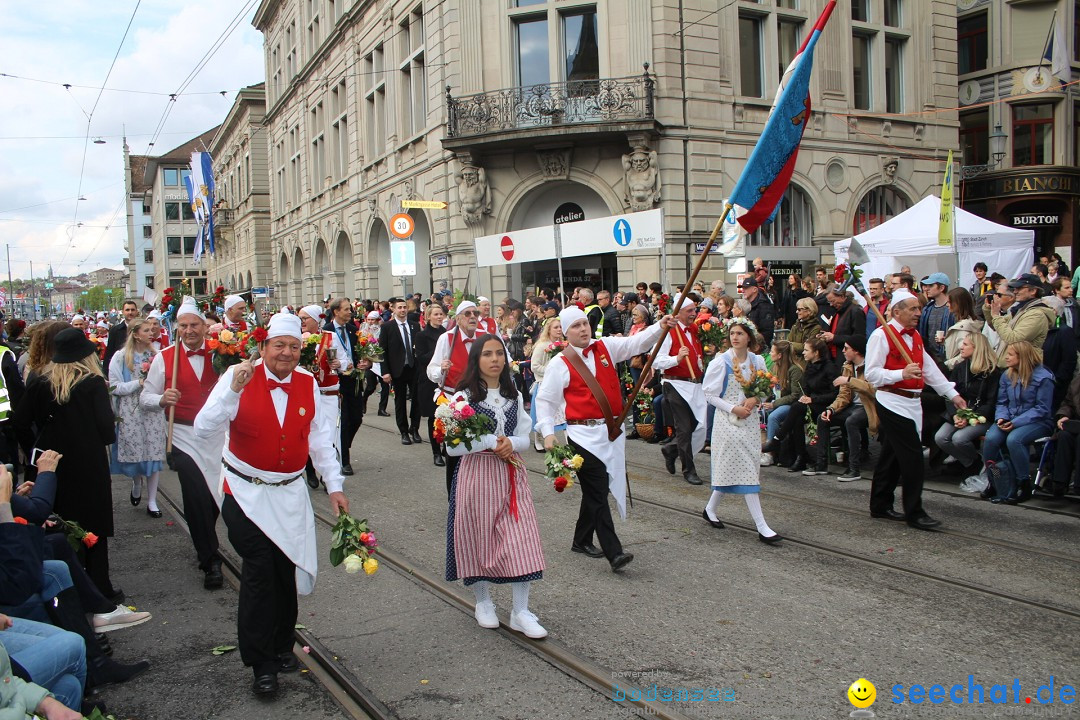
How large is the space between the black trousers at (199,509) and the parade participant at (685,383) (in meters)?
5.11

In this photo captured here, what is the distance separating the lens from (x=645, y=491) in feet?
30.7

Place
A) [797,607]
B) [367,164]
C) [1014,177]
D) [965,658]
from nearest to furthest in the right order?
1. [965,658]
2. [797,607]
3. [1014,177]
4. [367,164]

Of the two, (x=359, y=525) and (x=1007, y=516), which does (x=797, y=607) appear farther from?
(x=1007, y=516)

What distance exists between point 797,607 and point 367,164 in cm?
2848

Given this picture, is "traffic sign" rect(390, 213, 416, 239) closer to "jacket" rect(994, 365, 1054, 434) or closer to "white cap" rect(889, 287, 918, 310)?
"white cap" rect(889, 287, 918, 310)

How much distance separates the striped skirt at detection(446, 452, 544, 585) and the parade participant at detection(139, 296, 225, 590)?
84.6 inches

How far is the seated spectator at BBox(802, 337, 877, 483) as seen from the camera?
387 inches

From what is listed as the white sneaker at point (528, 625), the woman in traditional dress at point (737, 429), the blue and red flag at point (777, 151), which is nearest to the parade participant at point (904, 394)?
the woman in traditional dress at point (737, 429)

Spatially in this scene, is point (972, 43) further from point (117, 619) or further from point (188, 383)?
point (117, 619)

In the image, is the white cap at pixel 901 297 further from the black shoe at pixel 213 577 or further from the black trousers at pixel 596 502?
the black shoe at pixel 213 577

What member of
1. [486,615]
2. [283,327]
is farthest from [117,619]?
[486,615]

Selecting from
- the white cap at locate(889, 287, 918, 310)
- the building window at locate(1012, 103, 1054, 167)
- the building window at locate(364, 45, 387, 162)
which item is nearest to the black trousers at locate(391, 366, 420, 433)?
the white cap at locate(889, 287, 918, 310)

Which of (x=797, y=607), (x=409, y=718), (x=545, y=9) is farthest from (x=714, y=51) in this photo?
(x=409, y=718)

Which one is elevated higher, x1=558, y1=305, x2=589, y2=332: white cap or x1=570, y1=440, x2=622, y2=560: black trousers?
x1=558, y1=305, x2=589, y2=332: white cap
